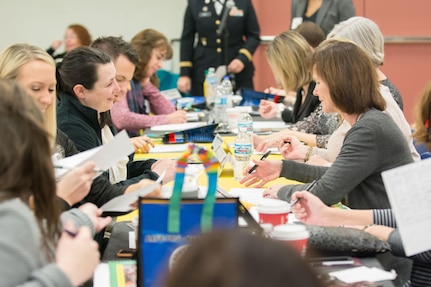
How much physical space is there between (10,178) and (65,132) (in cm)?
156

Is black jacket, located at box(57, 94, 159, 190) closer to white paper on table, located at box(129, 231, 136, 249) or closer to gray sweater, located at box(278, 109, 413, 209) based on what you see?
white paper on table, located at box(129, 231, 136, 249)

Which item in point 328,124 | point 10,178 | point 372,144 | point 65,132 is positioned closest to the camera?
point 10,178

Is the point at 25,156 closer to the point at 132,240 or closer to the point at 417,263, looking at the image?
the point at 132,240

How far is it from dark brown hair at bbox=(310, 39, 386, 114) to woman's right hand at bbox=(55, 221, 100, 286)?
1.31 metres

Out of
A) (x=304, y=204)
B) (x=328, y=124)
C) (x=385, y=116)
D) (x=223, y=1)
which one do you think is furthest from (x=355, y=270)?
(x=223, y=1)

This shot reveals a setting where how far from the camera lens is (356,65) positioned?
252 centimetres

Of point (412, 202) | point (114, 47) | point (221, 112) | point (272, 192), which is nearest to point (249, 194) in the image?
point (272, 192)

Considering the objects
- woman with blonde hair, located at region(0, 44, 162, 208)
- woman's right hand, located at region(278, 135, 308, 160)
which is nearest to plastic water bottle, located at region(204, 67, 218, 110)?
woman's right hand, located at region(278, 135, 308, 160)

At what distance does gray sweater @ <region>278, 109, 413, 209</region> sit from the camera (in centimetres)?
242

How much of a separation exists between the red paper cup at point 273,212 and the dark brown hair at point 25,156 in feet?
2.10

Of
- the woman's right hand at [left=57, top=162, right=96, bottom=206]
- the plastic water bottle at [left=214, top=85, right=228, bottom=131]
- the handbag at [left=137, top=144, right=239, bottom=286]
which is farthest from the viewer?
the plastic water bottle at [left=214, top=85, right=228, bottom=131]

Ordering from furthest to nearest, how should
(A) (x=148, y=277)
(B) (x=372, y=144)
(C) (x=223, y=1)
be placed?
(C) (x=223, y=1), (B) (x=372, y=144), (A) (x=148, y=277)

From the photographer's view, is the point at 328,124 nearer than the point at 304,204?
No

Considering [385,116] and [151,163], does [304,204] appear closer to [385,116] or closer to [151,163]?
[385,116]
